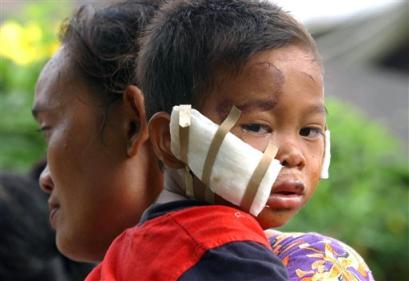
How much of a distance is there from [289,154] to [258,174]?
0.28ft

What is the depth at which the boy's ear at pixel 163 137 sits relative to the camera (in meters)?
2.34

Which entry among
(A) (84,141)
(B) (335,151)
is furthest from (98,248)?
(B) (335,151)

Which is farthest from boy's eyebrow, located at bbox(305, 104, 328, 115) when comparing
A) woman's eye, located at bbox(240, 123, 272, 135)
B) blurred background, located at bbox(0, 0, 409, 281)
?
blurred background, located at bbox(0, 0, 409, 281)

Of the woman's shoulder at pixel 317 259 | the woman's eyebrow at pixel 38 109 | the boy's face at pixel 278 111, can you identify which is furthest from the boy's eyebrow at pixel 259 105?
the woman's eyebrow at pixel 38 109

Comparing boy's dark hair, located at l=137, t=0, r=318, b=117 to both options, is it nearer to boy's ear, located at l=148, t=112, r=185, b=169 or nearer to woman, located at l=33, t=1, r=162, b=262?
boy's ear, located at l=148, t=112, r=185, b=169

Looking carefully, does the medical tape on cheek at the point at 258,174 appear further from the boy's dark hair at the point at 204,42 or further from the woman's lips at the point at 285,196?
the boy's dark hair at the point at 204,42

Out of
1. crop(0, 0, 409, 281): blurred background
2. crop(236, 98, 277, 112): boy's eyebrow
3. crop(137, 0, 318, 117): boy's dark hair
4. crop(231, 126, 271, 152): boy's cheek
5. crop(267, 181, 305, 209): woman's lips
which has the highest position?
crop(137, 0, 318, 117): boy's dark hair

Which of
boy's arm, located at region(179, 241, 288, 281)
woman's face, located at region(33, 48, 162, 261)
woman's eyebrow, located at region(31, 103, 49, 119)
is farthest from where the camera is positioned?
woman's eyebrow, located at region(31, 103, 49, 119)

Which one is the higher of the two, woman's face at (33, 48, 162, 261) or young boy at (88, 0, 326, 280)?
young boy at (88, 0, 326, 280)

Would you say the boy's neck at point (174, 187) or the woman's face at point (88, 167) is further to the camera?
the woman's face at point (88, 167)

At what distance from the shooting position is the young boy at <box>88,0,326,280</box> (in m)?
2.13

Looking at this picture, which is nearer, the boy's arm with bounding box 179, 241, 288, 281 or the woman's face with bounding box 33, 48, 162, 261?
the boy's arm with bounding box 179, 241, 288, 281

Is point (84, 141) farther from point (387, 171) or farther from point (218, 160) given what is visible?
point (387, 171)

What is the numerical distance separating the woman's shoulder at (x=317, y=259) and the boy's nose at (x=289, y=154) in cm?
22
